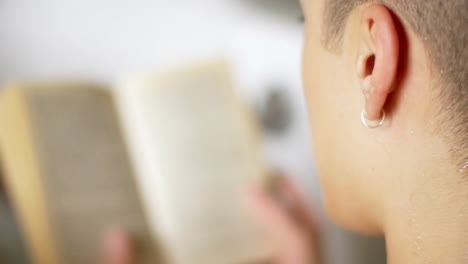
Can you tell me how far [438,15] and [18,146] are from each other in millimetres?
497

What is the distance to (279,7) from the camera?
885 mm

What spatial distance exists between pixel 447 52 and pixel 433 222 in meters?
0.11

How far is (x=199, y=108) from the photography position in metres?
0.71

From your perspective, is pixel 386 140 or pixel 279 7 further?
pixel 279 7

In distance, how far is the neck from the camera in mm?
314

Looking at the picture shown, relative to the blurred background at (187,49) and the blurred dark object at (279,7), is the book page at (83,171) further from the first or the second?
the blurred dark object at (279,7)

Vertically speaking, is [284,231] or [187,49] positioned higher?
[187,49]

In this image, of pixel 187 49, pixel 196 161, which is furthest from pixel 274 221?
pixel 187 49

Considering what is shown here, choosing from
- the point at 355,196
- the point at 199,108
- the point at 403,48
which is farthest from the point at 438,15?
the point at 199,108

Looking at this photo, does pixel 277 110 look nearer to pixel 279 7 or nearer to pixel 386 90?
pixel 279 7

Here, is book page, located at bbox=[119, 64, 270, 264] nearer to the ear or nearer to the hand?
the hand

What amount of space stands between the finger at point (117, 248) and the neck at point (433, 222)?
0.38 metres

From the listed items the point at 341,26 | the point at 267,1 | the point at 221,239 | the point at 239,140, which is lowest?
the point at 221,239

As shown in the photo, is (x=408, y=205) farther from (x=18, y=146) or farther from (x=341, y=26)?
(x=18, y=146)
